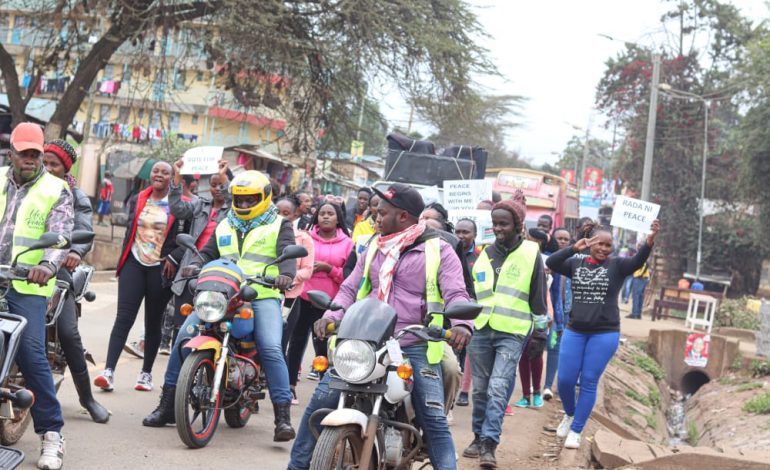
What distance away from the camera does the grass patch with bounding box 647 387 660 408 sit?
17938 millimetres

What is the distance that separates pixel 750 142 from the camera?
3466 centimetres

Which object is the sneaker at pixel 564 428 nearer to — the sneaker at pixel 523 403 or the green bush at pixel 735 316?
the sneaker at pixel 523 403

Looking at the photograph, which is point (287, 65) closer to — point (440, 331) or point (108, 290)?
point (108, 290)

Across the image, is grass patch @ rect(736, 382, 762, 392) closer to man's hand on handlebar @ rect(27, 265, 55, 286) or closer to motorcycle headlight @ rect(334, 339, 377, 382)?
motorcycle headlight @ rect(334, 339, 377, 382)

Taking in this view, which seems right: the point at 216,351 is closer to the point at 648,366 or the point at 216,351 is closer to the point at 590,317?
the point at 590,317

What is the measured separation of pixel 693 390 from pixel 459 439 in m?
15.8

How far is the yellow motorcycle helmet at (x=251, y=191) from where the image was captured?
293 inches

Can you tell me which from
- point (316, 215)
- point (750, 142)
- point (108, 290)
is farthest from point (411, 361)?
point (750, 142)

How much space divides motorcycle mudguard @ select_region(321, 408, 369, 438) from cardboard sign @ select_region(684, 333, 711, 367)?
739 inches

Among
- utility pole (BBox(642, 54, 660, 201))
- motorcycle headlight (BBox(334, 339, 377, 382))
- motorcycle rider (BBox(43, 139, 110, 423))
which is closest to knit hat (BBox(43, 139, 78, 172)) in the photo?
motorcycle rider (BBox(43, 139, 110, 423))

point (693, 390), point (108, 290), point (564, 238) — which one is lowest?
point (693, 390)

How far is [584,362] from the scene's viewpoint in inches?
348

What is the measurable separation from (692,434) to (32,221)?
1373cm

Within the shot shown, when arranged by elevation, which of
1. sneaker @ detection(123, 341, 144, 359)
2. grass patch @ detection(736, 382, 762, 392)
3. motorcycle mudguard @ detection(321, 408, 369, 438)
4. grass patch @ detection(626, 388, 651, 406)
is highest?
motorcycle mudguard @ detection(321, 408, 369, 438)
